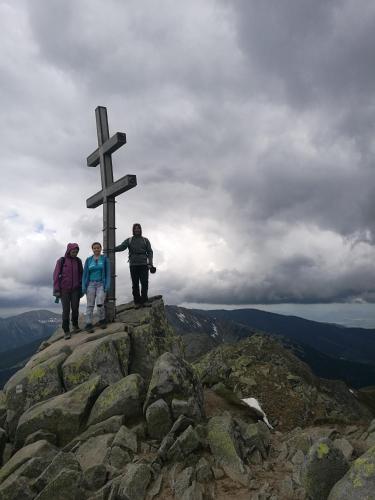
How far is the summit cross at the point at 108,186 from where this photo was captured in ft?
60.5

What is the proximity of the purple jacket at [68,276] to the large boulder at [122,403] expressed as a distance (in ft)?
23.8

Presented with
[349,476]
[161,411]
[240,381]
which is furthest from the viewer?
[240,381]

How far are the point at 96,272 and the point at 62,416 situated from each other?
7.41 meters

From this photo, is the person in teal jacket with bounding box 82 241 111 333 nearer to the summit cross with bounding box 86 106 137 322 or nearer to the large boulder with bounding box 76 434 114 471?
the summit cross with bounding box 86 106 137 322

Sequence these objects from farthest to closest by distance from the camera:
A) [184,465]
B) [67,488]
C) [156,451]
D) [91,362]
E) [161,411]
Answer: [91,362] → [161,411] → [156,451] → [184,465] → [67,488]

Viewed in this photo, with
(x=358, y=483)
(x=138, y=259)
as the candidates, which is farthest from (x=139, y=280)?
(x=358, y=483)

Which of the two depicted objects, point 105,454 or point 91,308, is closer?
point 105,454

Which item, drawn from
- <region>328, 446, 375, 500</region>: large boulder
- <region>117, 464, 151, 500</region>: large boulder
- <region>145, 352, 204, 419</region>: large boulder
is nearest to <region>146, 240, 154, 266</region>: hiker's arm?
<region>145, 352, 204, 419</region>: large boulder

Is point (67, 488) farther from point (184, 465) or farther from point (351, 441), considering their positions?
point (351, 441)

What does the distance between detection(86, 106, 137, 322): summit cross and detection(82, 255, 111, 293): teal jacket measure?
948 mm

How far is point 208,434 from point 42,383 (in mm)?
7421

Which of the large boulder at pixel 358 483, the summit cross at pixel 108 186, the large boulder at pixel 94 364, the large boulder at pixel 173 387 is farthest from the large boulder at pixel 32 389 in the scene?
the large boulder at pixel 358 483

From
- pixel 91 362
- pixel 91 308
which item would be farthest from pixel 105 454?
pixel 91 308

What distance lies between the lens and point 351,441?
10.1 metres
